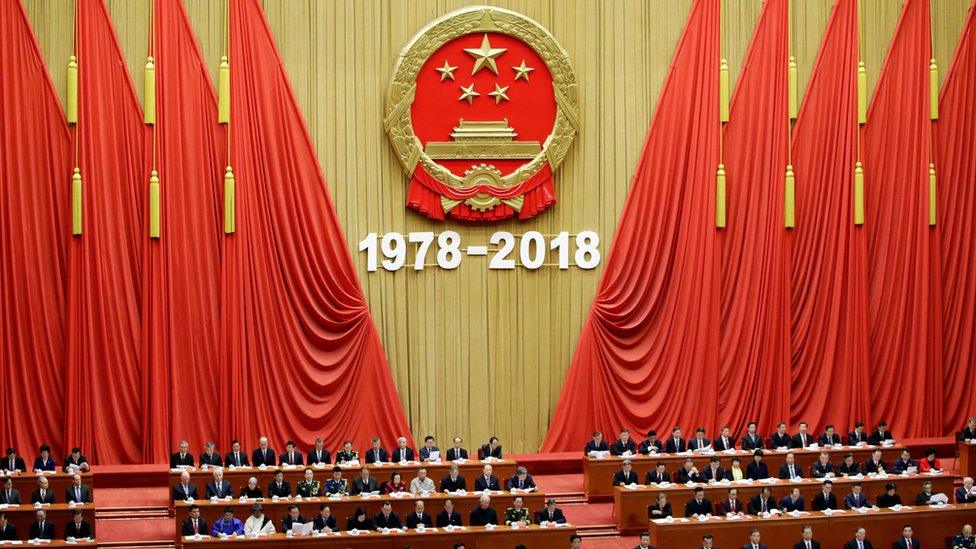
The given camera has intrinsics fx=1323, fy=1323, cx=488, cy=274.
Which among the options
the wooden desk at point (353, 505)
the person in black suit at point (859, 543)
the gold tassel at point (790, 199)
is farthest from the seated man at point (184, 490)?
the gold tassel at point (790, 199)

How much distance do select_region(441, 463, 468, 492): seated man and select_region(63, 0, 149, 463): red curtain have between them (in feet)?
12.2

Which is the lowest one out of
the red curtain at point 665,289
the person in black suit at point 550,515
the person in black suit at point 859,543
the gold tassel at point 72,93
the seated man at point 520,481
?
the person in black suit at point 859,543

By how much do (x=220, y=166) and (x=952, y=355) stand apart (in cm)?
891

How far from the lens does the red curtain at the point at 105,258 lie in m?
14.0

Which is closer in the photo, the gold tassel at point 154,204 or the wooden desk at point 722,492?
the wooden desk at point 722,492

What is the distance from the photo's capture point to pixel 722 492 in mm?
12383

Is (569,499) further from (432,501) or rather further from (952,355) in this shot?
(952,355)

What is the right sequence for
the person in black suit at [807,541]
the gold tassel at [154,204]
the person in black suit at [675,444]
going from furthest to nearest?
the gold tassel at [154,204], the person in black suit at [675,444], the person in black suit at [807,541]

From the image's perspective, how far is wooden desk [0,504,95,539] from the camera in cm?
1116

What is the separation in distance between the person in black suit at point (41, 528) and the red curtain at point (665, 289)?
5.82 metres

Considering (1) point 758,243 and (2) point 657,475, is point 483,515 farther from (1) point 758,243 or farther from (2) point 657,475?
(1) point 758,243

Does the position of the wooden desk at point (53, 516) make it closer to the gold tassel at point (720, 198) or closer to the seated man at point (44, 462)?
the seated man at point (44, 462)

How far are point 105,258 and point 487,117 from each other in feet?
14.7

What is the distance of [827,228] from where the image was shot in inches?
614
